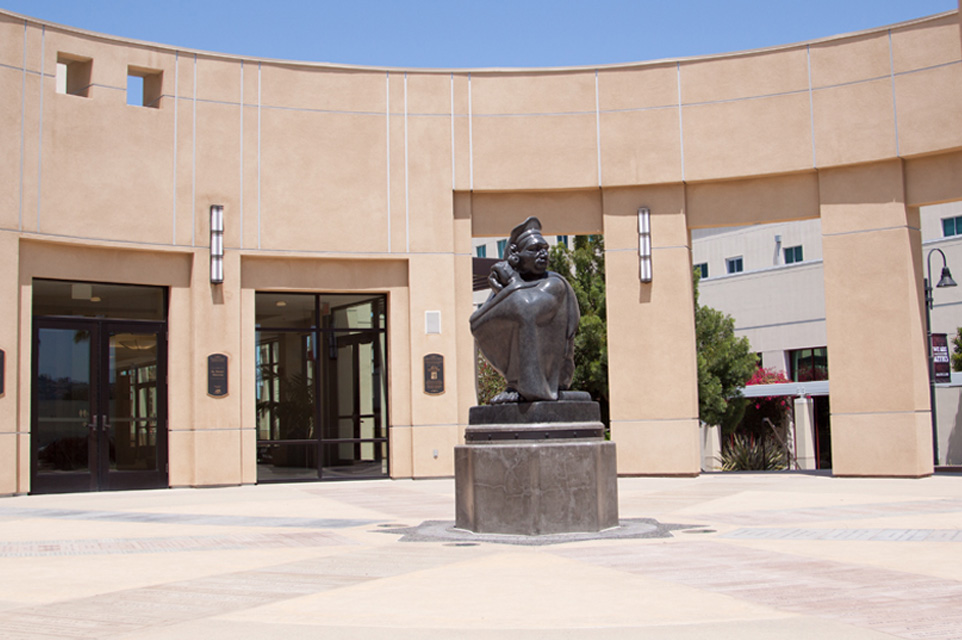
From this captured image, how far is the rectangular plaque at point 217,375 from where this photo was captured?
16.8m

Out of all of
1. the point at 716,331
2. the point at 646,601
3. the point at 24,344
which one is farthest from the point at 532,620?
the point at 716,331

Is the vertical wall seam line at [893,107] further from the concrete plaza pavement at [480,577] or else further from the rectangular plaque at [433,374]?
the rectangular plaque at [433,374]

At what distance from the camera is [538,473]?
8.67 m

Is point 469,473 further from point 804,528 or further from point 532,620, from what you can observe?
point 532,620

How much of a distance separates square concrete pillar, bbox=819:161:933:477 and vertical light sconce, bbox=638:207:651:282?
9.58 ft

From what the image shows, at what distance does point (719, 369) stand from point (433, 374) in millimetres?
13538

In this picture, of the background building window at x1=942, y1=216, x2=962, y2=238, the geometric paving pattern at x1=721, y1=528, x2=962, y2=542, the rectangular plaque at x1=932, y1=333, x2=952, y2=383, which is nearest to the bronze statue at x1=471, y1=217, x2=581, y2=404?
the geometric paving pattern at x1=721, y1=528, x2=962, y2=542

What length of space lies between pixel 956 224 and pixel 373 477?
2979cm

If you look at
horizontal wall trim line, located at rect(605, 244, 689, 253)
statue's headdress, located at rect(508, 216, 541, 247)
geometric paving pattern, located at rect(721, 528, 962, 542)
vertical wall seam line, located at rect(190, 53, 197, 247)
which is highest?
vertical wall seam line, located at rect(190, 53, 197, 247)

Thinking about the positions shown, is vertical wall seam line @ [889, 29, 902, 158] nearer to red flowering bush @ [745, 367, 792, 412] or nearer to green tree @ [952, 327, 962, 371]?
green tree @ [952, 327, 962, 371]

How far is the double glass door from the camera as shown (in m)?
15.9

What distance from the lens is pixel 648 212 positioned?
1777cm

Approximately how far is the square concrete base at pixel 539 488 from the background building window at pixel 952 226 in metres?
34.9

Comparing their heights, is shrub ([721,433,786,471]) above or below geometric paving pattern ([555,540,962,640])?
below
